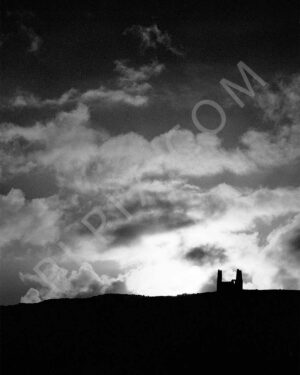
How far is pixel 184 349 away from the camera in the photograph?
21.9 meters

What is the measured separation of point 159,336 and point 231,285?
20.2 feet

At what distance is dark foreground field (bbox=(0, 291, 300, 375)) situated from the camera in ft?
67.4

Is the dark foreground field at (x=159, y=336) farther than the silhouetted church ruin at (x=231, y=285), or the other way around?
the silhouetted church ruin at (x=231, y=285)

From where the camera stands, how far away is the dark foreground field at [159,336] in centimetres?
2053

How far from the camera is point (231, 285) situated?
27.3m

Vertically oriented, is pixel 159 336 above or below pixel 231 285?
below

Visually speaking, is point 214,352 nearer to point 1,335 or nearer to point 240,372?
point 240,372

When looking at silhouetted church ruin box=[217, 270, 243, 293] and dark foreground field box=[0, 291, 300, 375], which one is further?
silhouetted church ruin box=[217, 270, 243, 293]

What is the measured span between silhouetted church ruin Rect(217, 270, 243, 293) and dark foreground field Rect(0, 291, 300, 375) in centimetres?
68

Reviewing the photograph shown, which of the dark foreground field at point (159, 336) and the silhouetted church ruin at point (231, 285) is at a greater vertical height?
the silhouetted church ruin at point (231, 285)

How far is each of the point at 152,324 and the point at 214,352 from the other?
204 inches

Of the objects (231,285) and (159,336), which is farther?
(231,285)

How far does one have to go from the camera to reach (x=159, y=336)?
23.8m

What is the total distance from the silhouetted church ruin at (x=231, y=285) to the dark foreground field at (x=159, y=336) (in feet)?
2.22
